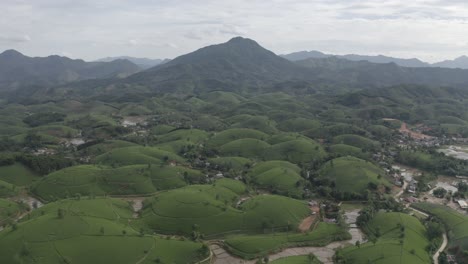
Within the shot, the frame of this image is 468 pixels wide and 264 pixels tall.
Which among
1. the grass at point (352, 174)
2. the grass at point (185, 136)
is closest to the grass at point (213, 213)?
the grass at point (352, 174)

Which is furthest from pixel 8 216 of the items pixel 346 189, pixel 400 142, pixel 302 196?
pixel 400 142

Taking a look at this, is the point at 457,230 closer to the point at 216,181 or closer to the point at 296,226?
the point at 296,226

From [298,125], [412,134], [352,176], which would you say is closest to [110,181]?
[352,176]

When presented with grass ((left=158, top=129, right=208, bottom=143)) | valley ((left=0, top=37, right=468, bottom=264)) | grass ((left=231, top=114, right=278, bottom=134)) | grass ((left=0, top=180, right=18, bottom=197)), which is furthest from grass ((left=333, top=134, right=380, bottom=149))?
grass ((left=0, top=180, right=18, bottom=197))

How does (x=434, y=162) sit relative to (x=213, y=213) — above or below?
below

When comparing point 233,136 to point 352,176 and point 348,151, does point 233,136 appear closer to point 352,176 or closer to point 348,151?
point 348,151

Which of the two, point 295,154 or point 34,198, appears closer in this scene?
point 34,198

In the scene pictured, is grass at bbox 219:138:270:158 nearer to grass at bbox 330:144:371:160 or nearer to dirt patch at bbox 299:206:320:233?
grass at bbox 330:144:371:160
